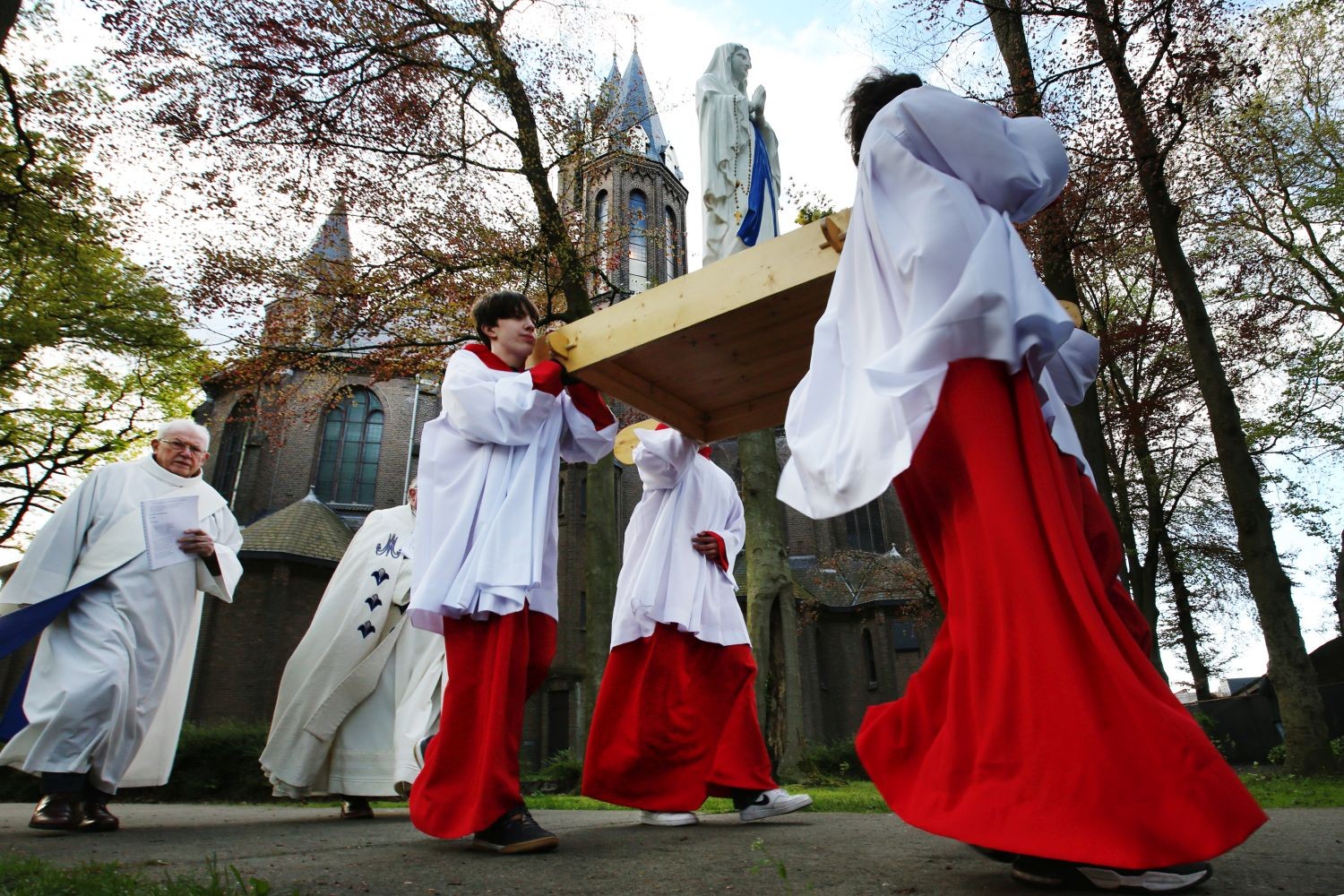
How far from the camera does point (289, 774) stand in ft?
16.9

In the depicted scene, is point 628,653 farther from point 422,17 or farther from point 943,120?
point 422,17

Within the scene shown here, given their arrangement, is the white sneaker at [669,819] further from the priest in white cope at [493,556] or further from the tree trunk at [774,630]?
the tree trunk at [774,630]

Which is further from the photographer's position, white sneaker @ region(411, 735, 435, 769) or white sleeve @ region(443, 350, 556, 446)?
white sneaker @ region(411, 735, 435, 769)

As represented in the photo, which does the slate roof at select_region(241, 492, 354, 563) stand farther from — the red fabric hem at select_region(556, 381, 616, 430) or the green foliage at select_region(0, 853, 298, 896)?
the green foliage at select_region(0, 853, 298, 896)

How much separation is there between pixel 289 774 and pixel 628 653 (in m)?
2.34

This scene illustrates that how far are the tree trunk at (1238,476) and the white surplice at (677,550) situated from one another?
6516 mm

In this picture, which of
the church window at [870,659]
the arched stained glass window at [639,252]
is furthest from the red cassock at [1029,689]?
the arched stained glass window at [639,252]

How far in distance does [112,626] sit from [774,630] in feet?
22.2

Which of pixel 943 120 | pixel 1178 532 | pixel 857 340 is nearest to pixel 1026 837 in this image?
pixel 857 340

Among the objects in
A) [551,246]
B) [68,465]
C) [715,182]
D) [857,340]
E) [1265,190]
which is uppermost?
[1265,190]

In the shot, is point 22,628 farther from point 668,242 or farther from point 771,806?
A: point 668,242

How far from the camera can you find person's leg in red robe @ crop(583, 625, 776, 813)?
429 cm

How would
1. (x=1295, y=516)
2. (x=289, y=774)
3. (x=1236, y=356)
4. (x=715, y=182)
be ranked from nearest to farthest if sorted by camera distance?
(x=289, y=774) → (x=715, y=182) → (x=1236, y=356) → (x=1295, y=516)

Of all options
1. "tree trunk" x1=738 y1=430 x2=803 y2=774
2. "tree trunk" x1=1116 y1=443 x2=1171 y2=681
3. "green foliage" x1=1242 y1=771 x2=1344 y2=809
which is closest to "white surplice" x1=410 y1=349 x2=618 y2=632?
"green foliage" x1=1242 y1=771 x2=1344 y2=809
